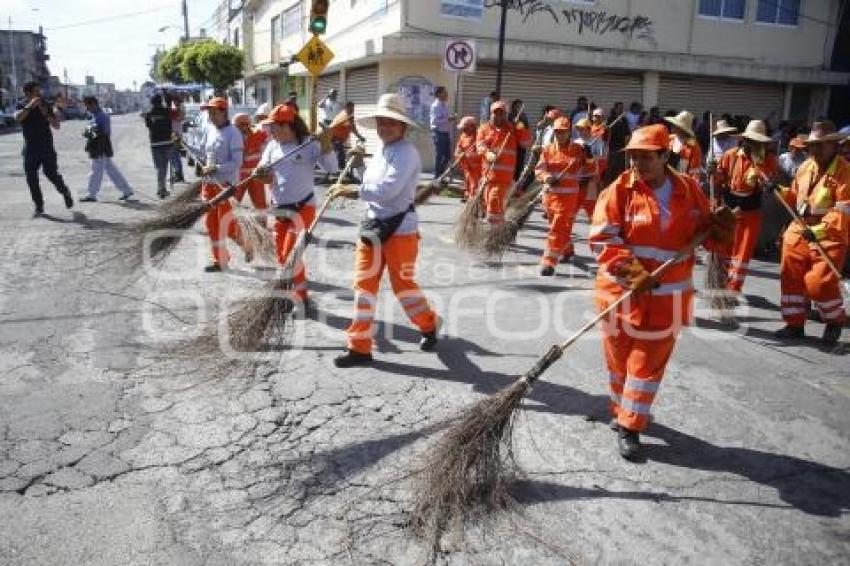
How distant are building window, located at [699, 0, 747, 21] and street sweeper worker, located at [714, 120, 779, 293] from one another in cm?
1566

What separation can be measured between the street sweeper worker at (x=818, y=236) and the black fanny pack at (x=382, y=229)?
3.36 meters

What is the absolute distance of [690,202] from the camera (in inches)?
146

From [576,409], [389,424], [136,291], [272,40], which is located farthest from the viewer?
[272,40]

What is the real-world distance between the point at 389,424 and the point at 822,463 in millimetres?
2469

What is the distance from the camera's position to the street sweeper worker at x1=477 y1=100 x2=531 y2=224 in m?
9.04

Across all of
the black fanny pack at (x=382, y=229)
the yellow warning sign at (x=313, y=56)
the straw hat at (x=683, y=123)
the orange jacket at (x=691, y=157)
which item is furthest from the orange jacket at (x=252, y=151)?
the orange jacket at (x=691, y=157)

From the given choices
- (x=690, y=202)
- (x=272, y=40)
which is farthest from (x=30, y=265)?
(x=272, y=40)

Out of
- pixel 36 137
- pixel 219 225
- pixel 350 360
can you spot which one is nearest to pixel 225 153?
pixel 219 225

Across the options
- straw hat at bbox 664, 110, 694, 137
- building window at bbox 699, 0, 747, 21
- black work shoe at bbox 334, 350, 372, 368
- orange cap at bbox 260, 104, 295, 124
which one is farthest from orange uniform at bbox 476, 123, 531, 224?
building window at bbox 699, 0, 747, 21

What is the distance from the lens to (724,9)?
20.2 m

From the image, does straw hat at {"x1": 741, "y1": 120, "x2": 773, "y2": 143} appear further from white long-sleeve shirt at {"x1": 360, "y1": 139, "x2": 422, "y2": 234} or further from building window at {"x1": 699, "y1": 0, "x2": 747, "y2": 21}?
building window at {"x1": 699, "y1": 0, "x2": 747, "y2": 21}

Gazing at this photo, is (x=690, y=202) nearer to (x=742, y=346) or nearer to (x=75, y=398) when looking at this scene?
(x=742, y=346)

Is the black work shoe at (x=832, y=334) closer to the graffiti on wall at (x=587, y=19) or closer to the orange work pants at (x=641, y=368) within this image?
the orange work pants at (x=641, y=368)

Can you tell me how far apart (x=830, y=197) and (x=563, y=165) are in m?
2.93
